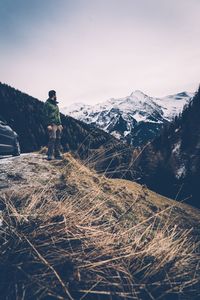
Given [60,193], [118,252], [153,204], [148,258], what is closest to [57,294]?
[118,252]

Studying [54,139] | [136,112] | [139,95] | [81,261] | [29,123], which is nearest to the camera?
[81,261]

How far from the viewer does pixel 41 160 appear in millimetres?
6961

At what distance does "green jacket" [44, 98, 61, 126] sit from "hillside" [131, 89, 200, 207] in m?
2.05

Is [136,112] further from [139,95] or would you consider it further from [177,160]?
[177,160]

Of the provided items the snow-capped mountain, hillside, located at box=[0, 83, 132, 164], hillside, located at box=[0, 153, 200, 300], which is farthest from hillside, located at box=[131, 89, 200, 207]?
the snow-capped mountain

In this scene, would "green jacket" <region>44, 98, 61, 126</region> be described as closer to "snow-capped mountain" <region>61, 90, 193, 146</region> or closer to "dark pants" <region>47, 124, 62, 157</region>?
"dark pants" <region>47, 124, 62, 157</region>

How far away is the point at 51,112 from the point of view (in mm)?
7953

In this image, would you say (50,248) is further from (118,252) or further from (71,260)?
(118,252)

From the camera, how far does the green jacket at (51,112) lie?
7938 mm

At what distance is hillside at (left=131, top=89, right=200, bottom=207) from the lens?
8.66 m

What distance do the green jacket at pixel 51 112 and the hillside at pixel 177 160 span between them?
2.05 metres

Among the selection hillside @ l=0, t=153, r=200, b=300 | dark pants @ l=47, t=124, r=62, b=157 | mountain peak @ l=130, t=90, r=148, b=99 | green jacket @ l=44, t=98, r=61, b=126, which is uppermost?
mountain peak @ l=130, t=90, r=148, b=99

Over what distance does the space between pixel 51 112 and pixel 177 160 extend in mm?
3593

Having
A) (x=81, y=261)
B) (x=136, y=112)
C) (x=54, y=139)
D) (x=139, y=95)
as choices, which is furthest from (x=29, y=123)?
(x=139, y=95)
